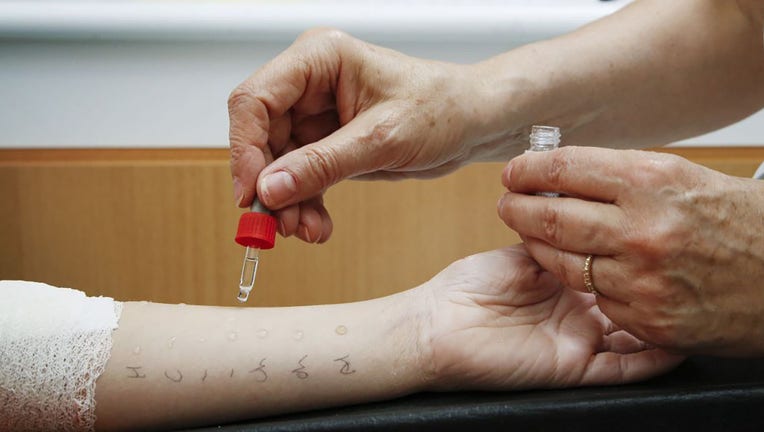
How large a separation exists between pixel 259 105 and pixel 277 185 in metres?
0.15

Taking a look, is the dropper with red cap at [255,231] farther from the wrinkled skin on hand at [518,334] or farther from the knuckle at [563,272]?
the knuckle at [563,272]

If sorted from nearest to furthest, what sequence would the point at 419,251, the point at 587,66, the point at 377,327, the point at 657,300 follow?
1. the point at 657,300
2. the point at 377,327
3. the point at 587,66
4. the point at 419,251


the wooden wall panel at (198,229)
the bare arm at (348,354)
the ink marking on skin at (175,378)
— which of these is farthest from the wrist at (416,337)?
the wooden wall panel at (198,229)

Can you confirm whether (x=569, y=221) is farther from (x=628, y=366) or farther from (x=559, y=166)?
(x=628, y=366)

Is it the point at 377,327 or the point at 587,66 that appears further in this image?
the point at 587,66

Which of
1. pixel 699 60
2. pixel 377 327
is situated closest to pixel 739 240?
pixel 377 327

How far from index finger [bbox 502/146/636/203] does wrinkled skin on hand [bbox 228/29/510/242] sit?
0.23m

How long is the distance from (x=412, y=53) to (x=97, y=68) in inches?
33.3

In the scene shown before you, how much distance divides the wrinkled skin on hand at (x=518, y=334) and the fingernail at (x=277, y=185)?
0.24 metres

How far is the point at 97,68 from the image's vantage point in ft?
5.72

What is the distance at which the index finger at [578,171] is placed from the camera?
0.73 meters

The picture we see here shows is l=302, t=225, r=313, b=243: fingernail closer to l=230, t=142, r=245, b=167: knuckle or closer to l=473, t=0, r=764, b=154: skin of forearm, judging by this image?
l=230, t=142, r=245, b=167: knuckle

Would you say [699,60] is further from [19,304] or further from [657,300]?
[19,304]

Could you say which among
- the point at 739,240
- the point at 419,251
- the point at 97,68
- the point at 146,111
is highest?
the point at 97,68
